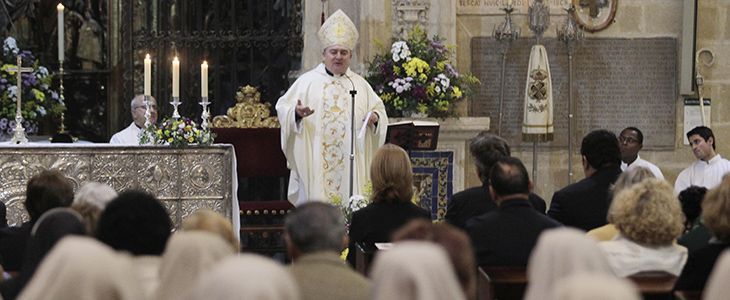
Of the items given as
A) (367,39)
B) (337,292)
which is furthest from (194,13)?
(337,292)

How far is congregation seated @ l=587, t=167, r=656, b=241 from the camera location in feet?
23.4

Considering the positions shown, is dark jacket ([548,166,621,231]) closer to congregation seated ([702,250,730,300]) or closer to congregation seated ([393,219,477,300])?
congregation seated ([393,219,477,300])

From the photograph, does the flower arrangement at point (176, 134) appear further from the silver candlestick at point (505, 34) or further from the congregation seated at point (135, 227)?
the congregation seated at point (135, 227)

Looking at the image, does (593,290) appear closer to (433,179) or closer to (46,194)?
(46,194)

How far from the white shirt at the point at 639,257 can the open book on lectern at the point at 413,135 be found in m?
5.46

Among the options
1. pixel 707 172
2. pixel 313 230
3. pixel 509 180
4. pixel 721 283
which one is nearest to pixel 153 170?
pixel 707 172

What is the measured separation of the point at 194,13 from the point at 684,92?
4989 millimetres

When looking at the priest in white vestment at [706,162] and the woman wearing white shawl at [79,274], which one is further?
the priest in white vestment at [706,162]

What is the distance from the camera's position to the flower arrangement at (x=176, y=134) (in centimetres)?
1121

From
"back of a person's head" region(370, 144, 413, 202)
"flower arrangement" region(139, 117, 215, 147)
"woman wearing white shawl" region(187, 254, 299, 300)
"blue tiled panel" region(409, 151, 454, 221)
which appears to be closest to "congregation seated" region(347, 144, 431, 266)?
"back of a person's head" region(370, 144, 413, 202)

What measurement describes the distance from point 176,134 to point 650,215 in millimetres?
5561

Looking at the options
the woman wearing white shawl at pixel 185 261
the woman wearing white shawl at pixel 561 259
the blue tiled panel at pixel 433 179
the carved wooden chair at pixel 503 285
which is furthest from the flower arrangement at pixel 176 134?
the woman wearing white shawl at pixel 561 259

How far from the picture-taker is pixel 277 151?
1311cm

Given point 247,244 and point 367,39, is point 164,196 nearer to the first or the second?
point 247,244
